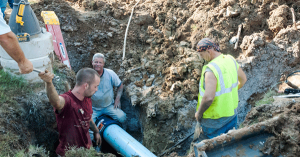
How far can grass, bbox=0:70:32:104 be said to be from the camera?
2.66 meters

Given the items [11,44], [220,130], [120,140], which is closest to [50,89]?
[11,44]

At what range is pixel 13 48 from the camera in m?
1.94

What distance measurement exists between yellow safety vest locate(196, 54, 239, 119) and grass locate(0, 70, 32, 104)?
2.33 metres

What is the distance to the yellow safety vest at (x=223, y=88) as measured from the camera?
223 cm

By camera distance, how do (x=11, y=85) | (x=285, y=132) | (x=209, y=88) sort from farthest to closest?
→ 1. (x=11, y=85)
2. (x=209, y=88)
3. (x=285, y=132)

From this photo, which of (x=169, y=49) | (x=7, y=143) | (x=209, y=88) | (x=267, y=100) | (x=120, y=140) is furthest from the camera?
(x=169, y=49)

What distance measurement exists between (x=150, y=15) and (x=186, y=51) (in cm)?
152

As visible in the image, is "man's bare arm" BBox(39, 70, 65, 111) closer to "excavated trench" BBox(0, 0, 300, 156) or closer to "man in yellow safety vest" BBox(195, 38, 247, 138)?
"excavated trench" BBox(0, 0, 300, 156)

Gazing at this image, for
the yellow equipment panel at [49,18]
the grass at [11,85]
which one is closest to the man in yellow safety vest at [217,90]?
the grass at [11,85]

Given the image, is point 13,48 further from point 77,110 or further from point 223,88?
point 223,88

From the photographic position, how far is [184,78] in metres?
3.79

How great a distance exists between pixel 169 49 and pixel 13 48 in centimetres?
285

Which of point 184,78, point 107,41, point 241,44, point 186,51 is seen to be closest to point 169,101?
point 184,78

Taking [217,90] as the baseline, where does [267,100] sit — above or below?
below
